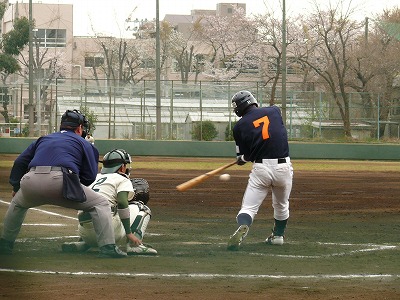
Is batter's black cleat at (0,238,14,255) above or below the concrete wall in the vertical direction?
above

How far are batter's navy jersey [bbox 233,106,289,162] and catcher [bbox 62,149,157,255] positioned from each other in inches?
49.1

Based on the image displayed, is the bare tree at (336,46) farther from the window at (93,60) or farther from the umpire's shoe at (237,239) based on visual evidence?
the umpire's shoe at (237,239)

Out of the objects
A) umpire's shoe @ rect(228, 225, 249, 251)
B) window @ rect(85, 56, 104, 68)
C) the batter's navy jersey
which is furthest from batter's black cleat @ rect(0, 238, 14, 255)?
window @ rect(85, 56, 104, 68)

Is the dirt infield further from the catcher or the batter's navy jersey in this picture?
the batter's navy jersey

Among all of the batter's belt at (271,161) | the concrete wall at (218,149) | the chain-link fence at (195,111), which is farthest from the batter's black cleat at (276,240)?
the chain-link fence at (195,111)

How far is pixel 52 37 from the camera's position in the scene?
6050 cm

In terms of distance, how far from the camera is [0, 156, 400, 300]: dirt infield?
7.09 meters

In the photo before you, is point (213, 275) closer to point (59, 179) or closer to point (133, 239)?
point (133, 239)

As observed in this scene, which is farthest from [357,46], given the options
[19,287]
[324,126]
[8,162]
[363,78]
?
[19,287]

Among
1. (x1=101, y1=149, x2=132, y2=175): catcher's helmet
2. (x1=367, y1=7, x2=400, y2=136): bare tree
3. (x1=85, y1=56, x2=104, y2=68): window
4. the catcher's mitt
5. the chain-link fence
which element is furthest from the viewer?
(x1=85, y1=56, x2=104, y2=68): window

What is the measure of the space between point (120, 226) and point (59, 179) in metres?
1.11

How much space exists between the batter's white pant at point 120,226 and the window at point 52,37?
49244 millimetres

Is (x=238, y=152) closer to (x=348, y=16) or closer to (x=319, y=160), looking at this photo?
(x=319, y=160)

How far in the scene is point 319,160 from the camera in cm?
3197
